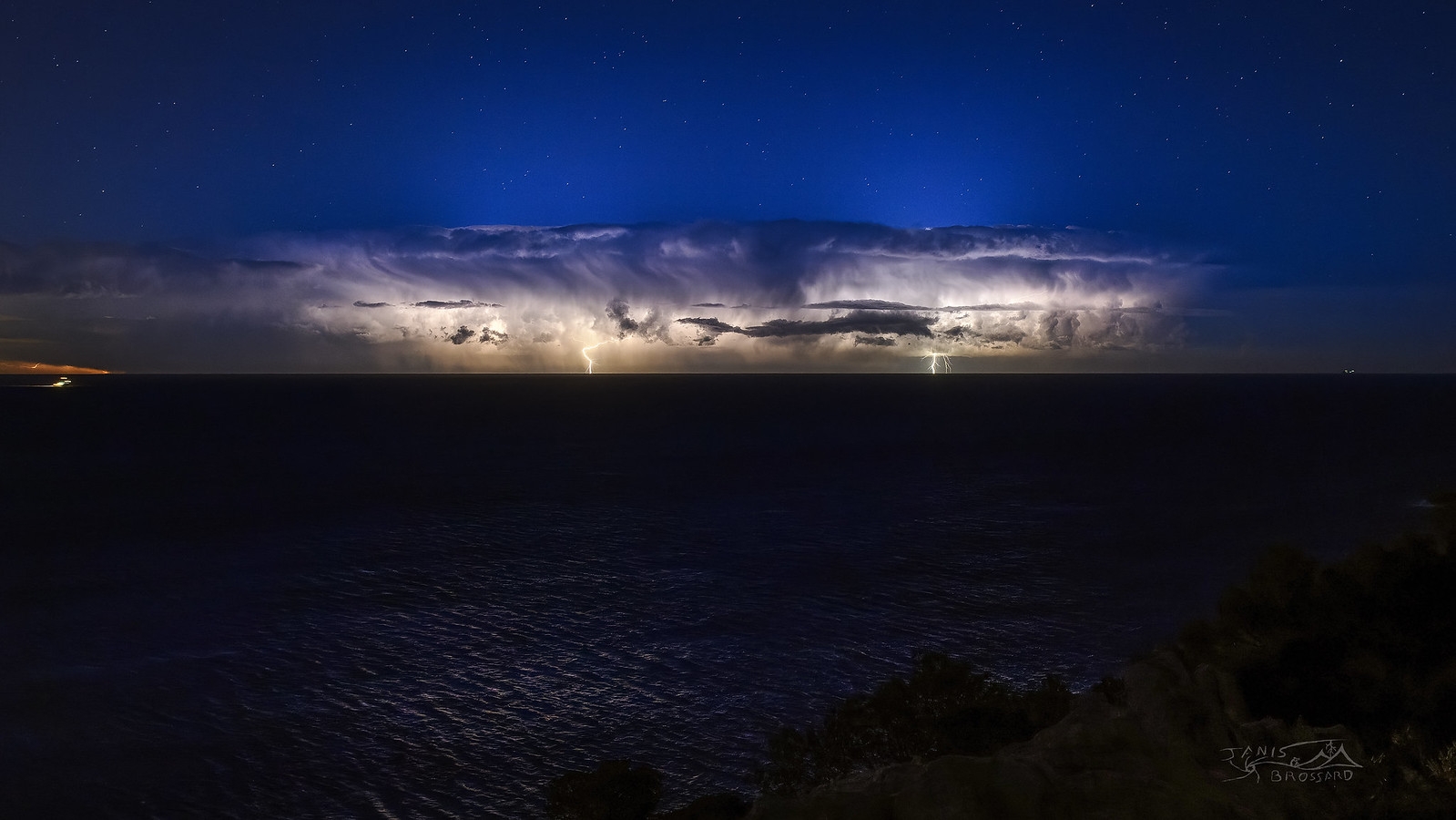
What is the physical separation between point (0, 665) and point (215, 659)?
28.9 feet

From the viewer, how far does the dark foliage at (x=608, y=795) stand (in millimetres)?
19922

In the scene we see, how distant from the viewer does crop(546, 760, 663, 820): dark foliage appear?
1992 cm

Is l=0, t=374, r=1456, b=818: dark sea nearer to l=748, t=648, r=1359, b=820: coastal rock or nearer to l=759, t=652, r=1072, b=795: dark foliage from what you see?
l=759, t=652, r=1072, b=795: dark foliage

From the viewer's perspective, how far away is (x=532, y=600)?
4534 centimetres

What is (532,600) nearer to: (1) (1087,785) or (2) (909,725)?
(2) (909,725)

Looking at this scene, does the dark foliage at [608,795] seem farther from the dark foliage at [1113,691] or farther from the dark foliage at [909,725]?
the dark foliage at [1113,691]

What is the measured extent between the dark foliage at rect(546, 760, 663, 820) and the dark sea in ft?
14.0

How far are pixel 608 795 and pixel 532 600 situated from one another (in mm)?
26351

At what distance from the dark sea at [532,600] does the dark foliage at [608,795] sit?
426 centimetres

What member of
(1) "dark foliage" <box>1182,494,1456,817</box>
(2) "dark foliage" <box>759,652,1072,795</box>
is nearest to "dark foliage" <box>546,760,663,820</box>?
(2) "dark foliage" <box>759,652,1072,795</box>

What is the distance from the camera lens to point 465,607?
44.0m

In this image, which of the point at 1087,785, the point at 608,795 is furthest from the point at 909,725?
the point at 1087,785

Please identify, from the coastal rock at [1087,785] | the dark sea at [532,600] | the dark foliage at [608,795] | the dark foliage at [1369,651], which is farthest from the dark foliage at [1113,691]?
the dark foliage at [608,795]

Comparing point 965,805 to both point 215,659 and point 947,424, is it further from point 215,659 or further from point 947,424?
point 947,424
